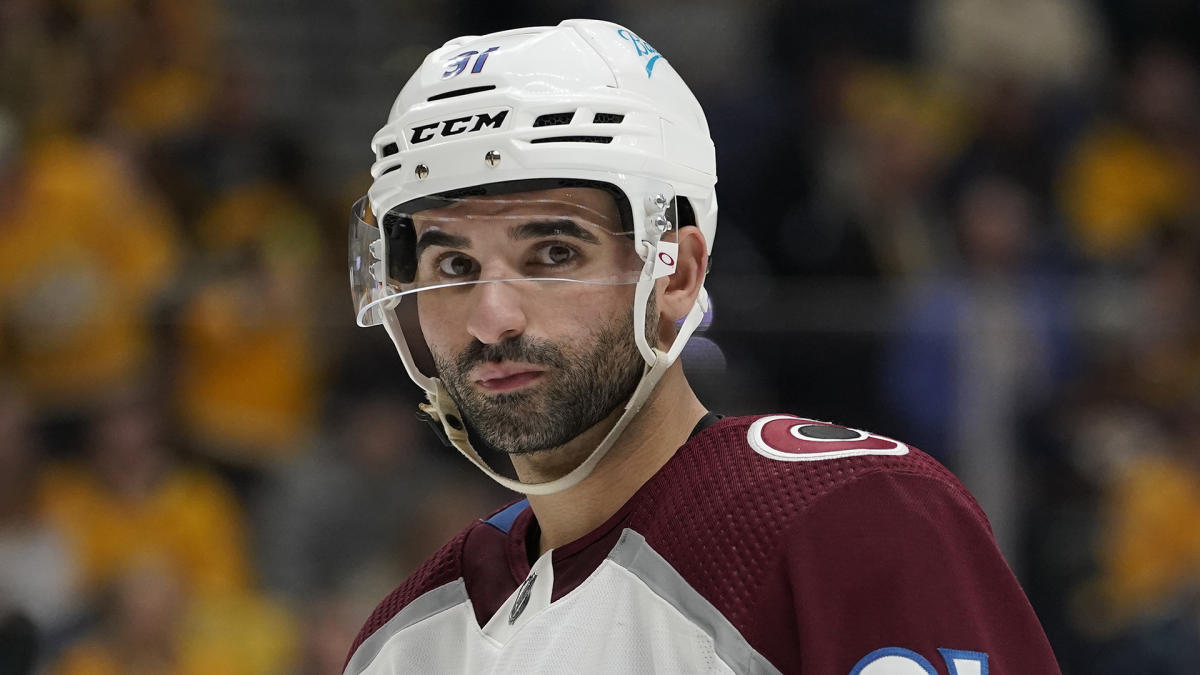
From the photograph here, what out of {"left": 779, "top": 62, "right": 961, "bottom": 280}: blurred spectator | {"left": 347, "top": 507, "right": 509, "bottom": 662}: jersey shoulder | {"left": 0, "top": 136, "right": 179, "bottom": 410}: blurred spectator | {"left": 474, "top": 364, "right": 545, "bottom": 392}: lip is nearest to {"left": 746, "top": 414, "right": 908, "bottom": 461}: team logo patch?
{"left": 474, "top": 364, "right": 545, "bottom": 392}: lip

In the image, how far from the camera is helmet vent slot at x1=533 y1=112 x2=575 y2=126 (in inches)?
68.9

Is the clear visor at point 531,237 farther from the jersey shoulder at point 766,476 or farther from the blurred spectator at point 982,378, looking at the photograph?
the blurred spectator at point 982,378

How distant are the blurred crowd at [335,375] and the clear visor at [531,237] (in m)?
2.41

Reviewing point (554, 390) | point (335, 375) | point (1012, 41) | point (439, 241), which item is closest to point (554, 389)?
point (554, 390)

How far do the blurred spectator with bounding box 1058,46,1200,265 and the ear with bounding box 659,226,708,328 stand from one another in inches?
149

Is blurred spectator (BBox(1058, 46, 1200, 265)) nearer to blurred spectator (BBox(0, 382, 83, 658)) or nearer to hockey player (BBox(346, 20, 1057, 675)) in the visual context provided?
blurred spectator (BBox(0, 382, 83, 658))

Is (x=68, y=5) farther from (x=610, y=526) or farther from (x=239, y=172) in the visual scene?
(x=610, y=526)

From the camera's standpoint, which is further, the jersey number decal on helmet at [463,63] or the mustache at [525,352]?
the jersey number decal on helmet at [463,63]

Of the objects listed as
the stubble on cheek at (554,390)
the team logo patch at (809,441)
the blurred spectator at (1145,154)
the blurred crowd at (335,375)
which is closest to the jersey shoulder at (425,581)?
the stubble on cheek at (554,390)

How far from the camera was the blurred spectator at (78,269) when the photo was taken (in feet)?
13.6

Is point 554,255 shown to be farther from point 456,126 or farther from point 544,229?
point 456,126

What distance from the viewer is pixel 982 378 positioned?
164 inches

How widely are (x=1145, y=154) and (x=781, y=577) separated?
4.60 meters

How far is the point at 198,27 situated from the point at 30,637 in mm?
2416
